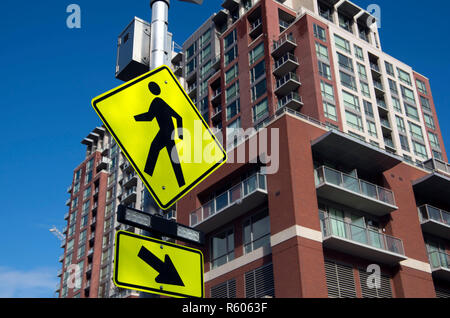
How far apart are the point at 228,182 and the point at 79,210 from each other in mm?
57725

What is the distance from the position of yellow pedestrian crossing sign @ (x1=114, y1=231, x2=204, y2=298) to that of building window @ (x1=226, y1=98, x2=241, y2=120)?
5187 centimetres

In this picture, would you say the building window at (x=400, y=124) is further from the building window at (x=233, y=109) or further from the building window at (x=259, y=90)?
the building window at (x=233, y=109)

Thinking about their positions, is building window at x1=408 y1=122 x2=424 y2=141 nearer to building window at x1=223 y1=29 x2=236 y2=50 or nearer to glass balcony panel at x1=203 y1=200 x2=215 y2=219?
building window at x1=223 y1=29 x2=236 y2=50

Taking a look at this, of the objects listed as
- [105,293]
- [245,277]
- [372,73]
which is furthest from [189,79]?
[245,277]

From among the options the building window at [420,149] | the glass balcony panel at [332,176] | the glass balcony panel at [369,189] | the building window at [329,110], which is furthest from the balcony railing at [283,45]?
the glass balcony panel at [332,176]

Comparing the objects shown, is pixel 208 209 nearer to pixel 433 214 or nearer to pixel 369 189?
pixel 369 189

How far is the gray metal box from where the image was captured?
5730 mm

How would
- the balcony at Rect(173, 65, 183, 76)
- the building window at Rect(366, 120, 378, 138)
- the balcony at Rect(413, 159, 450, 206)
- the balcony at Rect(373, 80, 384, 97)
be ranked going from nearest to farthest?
the balcony at Rect(413, 159, 450, 206)
the building window at Rect(366, 120, 378, 138)
the balcony at Rect(373, 80, 384, 97)
the balcony at Rect(173, 65, 183, 76)

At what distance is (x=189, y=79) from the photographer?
2810 inches

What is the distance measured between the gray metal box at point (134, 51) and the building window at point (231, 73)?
5331 centimetres

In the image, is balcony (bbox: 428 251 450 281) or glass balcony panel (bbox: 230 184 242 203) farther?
balcony (bbox: 428 251 450 281)

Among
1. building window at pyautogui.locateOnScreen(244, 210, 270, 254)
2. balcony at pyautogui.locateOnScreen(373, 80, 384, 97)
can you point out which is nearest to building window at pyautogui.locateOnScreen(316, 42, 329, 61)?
balcony at pyautogui.locateOnScreen(373, 80, 384, 97)

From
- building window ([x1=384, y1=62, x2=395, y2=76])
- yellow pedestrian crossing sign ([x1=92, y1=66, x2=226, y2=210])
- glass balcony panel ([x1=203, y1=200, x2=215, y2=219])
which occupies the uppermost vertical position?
building window ([x1=384, y1=62, x2=395, y2=76])

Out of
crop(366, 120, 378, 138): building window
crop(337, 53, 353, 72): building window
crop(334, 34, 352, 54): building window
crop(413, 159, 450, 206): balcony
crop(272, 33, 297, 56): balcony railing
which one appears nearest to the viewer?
crop(413, 159, 450, 206): balcony
